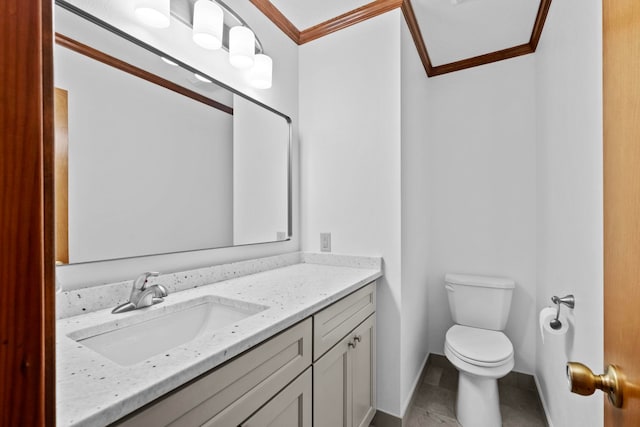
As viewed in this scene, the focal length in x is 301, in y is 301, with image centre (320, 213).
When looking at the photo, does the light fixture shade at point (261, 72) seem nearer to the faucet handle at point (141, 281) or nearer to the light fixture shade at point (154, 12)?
the light fixture shade at point (154, 12)

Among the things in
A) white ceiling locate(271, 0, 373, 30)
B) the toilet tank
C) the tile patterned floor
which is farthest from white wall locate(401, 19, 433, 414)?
white ceiling locate(271, 0, 373, 30)

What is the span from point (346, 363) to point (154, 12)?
5.43ft

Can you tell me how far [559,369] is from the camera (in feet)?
4.83

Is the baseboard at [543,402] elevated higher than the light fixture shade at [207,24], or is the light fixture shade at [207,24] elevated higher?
the light fixture shade at [207,24]

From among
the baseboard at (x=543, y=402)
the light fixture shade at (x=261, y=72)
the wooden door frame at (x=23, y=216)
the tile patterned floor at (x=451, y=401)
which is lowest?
the tile patterned floor at (x=451, y=401)

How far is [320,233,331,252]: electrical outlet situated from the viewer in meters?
1.95

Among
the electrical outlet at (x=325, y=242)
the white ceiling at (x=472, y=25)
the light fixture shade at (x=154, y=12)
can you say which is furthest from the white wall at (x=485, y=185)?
the light fixture shade at (x=154, y=12)

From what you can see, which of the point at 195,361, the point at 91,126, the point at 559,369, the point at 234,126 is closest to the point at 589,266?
the point at 559,369

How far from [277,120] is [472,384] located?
1.98 m

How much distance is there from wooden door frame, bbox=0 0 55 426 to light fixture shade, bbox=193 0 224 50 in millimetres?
1176

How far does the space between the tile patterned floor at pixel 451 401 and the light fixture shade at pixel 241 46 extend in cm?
223

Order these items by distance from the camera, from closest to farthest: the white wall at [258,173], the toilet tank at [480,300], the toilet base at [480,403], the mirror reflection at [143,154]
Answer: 1. the mirror reflection at [143,154]
2. the white wall at [258,173]
3. the toilet base at [480,403]
4. the toilet tank at [480,300]

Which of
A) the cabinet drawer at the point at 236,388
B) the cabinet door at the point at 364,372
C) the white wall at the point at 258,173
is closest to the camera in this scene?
the cabinet drawer at the point at 236,388

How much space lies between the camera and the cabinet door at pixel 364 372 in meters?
1.45
